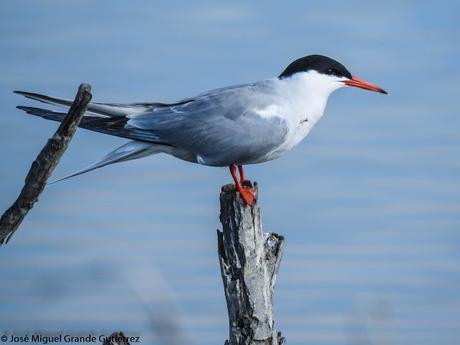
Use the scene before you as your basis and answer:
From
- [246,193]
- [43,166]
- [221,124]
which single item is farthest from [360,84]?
[43,166]

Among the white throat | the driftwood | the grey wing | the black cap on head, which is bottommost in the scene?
the driftwood

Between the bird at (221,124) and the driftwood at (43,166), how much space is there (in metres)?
2.38

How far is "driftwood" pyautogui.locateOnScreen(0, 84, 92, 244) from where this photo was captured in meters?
3.55

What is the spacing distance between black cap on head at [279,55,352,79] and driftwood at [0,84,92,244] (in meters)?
3.39

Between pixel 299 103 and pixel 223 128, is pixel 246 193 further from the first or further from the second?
pixel 299 103

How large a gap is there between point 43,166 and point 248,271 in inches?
70.6

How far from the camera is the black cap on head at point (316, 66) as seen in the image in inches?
268

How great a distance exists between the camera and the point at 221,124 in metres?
6.41

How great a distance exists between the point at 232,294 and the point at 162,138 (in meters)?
1.58

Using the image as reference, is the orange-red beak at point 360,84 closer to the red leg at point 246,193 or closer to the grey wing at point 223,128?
the grey wing at point 223,128

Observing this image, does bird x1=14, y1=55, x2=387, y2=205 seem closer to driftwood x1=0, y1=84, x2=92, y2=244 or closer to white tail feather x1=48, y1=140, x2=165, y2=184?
white tail feather x1=48, y1=140, x2=165, y2=184

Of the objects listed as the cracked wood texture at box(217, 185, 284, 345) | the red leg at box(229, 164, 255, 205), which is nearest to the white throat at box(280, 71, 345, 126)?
the red leg at box(229, 164, 255, 205)

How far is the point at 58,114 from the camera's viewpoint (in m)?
5.58

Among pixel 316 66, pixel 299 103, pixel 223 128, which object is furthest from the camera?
pixel 316 66
